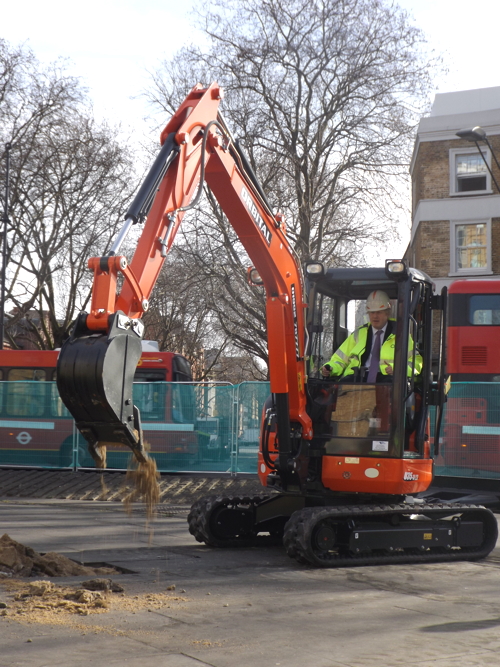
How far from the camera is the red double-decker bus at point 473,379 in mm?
14867

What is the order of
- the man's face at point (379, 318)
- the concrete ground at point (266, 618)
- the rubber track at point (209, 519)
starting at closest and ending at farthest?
the concrete ground at point (266, 618)
the man's face at point (379, 318)
the rubber track at point (209, 519)

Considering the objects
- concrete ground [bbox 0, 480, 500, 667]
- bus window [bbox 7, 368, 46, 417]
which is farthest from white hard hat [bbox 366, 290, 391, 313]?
bus window [bbox 7, 368, 46, 417]

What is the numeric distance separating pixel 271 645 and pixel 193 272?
2179 cm

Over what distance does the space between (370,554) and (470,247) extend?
24019mm

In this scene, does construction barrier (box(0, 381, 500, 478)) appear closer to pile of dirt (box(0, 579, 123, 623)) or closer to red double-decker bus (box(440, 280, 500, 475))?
red double-decker bus (box(440, 280, 500, 475))

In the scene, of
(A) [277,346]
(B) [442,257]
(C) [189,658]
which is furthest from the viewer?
(B) [442,257]

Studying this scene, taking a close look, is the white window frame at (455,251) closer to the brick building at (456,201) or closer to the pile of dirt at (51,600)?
the brick building at (456,201)

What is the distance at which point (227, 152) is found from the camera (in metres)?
8.37

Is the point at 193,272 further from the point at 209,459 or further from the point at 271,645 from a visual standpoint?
the point at 271,645

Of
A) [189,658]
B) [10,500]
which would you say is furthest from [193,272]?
[189,658]

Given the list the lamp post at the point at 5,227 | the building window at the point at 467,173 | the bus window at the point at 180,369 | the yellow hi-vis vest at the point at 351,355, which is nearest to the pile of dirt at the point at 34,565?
the yellow hi-vis vest at the point at 351,355

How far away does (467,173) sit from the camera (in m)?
31.5

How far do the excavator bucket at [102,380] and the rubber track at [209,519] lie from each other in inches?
128

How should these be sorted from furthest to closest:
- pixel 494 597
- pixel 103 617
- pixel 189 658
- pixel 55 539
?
pixel 55 539, pixel 494 597, pixel 103 617, pixel 189 658
